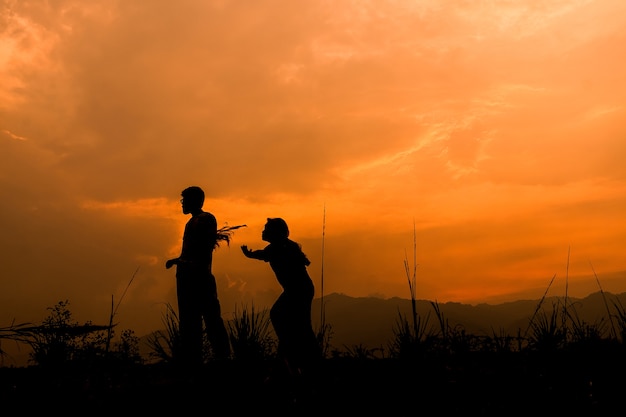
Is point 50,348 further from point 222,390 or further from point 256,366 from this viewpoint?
point 222,390

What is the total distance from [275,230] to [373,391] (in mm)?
2593

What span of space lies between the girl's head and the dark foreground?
1.51 m

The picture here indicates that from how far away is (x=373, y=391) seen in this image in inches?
171

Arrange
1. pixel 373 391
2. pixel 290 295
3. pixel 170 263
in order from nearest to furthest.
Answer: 1. pixel 373 391
2. pixel 290 295
3. pixel 170 263

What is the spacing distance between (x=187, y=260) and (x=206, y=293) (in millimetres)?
482

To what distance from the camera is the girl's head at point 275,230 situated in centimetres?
653

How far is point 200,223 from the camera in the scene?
7.58 meters

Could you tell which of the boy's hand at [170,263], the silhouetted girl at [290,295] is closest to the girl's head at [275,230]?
the silhouetted girl at [290,295]

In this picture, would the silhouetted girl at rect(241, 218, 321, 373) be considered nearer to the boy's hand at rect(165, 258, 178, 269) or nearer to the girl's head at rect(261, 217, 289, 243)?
the girl's head at rect(261, 217, 289, 243)

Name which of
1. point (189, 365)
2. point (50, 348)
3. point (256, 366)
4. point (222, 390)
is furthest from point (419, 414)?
point (50, 348)

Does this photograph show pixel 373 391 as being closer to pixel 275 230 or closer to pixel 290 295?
pixel 290 295

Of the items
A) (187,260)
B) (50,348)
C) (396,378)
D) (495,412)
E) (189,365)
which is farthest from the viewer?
(187,260)

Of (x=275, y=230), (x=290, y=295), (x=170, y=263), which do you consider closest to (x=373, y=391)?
(x=290, y=295)

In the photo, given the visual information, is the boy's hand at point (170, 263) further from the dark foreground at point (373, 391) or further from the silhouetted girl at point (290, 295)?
the dark foreground at point (373, 391)
